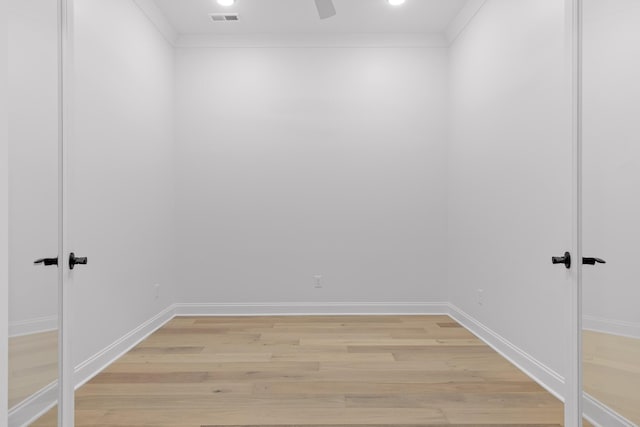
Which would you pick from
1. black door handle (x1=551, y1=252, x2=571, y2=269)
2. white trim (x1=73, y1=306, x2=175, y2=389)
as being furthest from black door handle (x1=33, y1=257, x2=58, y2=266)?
black door handle (x1=551, y1=252, x2=571, y2=269)

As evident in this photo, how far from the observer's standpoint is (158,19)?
14.2ft

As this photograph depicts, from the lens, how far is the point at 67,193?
187 cm

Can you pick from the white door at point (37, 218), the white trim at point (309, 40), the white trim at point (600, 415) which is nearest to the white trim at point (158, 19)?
the white trim at point (309, 40)

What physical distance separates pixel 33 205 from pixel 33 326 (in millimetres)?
411

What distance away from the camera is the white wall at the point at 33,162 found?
1.54m

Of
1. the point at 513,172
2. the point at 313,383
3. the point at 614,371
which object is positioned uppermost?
the point at 513,172

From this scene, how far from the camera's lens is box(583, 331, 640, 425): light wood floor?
1.55 meters

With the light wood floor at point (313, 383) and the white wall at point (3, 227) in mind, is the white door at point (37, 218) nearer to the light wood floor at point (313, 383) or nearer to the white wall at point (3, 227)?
the white wall at point (3, 227)

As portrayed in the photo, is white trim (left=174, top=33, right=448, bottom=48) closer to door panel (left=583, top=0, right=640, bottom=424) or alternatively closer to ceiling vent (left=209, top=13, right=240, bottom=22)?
ceiling vent (left=209, top=13, right=240, bottom=22)

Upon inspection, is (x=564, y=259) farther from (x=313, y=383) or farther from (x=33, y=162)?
(x=33, y=162)

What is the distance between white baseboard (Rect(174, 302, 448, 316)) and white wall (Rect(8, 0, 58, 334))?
3117mm

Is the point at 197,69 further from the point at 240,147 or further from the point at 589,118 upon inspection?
the point at 589,118

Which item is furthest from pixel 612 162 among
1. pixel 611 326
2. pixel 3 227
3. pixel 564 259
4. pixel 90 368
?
pixel 90 368

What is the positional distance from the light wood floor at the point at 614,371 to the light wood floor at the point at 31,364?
1.93m
